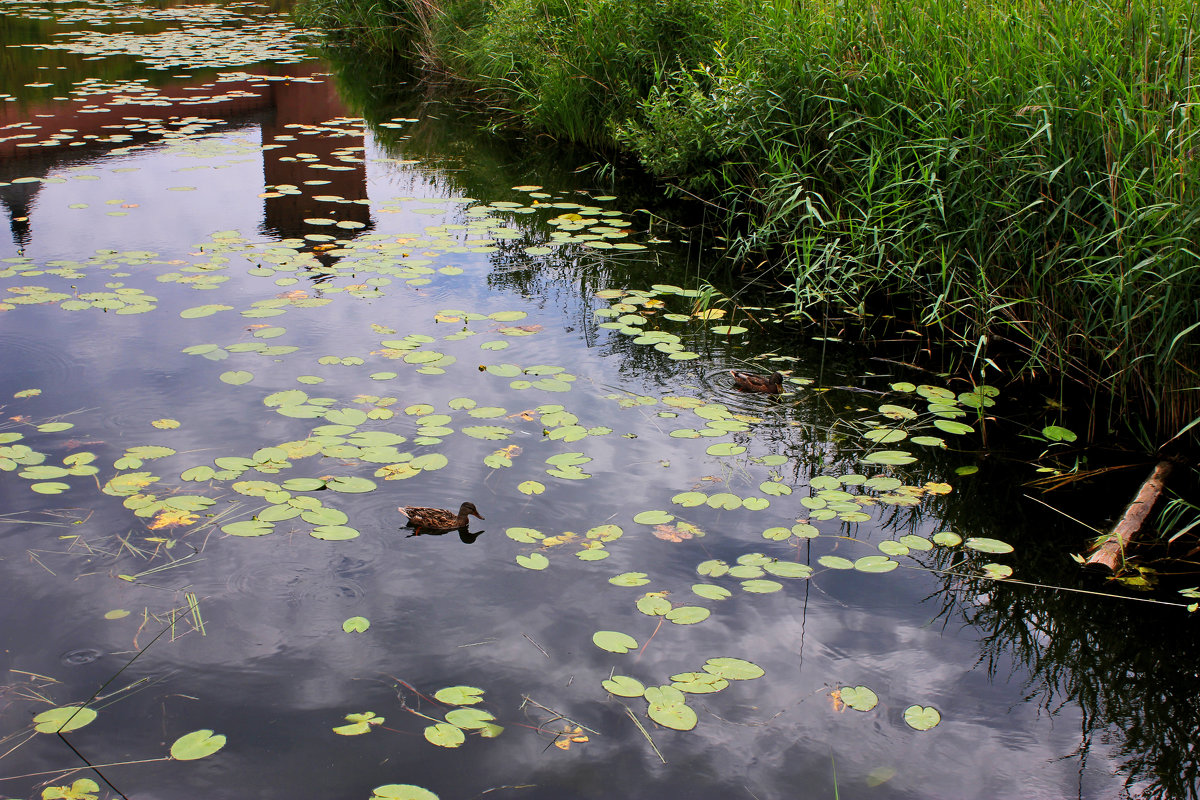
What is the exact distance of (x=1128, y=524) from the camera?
3.04 meters

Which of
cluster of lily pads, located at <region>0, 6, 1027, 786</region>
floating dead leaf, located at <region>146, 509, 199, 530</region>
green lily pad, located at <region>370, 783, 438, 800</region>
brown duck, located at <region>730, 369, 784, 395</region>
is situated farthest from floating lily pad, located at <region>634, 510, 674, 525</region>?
floating dead leaf, located at <region>146, 509, 199, 530</region>

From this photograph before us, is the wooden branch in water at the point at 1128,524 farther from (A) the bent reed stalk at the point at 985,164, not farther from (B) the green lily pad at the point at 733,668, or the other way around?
(B) the green lily pad at the point at 733,668

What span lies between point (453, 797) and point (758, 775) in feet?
2.42

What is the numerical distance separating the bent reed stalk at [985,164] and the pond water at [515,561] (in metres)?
0.51

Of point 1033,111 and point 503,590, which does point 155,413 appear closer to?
point 503,590

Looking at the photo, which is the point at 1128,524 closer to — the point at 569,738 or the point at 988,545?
the point at 988,545

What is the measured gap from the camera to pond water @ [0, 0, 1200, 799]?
2.18 m

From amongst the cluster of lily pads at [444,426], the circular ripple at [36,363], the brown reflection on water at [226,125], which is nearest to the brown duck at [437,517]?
the cluster of lily pads at [444,426]

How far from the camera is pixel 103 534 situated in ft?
9.44

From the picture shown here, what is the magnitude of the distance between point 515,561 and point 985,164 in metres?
2.89

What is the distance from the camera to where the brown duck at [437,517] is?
2938mm

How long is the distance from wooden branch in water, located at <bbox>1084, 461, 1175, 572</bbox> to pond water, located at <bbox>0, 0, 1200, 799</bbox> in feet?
0.44

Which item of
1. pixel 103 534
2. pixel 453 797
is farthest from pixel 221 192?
pixel 453 797

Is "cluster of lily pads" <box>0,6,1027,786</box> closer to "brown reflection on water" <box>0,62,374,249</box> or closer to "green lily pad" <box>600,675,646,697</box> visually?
"green lily pad" <box>600,675,646,697</box>
